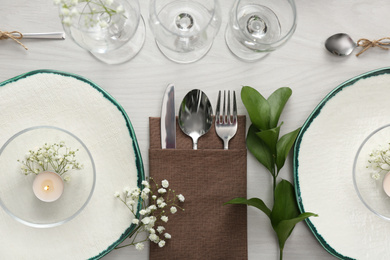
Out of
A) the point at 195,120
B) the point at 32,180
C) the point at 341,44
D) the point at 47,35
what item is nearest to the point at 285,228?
the point at 195,120

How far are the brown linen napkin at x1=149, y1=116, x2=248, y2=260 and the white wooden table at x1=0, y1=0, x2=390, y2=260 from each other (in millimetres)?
33

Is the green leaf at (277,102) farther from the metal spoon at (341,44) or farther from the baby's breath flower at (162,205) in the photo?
the baby's breath flower at (162,205)

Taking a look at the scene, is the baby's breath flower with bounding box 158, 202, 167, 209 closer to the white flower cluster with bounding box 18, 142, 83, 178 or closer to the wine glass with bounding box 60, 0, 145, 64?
the white flower cluster with bounding box 18, 142, 83, 178

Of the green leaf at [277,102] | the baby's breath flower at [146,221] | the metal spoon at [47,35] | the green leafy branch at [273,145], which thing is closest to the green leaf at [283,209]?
the green leafy branch at [273,145]

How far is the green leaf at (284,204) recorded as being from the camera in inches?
26.3

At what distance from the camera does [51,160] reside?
648 mm

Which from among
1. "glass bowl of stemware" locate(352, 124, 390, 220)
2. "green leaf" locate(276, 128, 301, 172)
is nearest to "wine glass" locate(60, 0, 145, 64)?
"green leaf" locate(276, 128, 301, 172)

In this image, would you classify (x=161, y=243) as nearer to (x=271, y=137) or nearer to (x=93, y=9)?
(x=271, y=137)

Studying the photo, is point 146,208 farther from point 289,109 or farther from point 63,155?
point 289,109

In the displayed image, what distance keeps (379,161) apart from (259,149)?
0.69 ft

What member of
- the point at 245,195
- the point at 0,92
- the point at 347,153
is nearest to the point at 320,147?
the point at 347,153

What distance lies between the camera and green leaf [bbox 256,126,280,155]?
0.64m

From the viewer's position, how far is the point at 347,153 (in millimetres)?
685

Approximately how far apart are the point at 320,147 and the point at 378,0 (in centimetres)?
31
